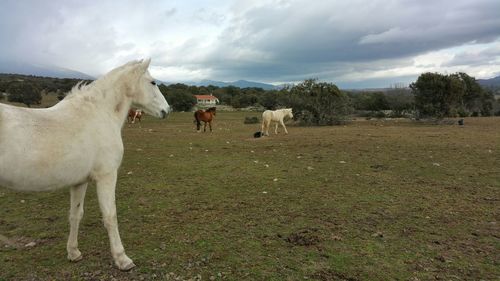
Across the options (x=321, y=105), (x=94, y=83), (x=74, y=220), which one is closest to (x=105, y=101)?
(x=94, y=83)

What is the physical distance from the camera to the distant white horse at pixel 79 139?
3.29 m

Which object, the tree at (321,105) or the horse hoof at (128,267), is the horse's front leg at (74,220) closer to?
the horse hoof at (128,267)

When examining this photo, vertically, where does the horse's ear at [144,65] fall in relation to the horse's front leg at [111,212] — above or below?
above

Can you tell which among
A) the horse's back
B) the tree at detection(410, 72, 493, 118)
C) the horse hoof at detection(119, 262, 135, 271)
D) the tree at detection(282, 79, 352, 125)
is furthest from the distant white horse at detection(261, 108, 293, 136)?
the horse's back

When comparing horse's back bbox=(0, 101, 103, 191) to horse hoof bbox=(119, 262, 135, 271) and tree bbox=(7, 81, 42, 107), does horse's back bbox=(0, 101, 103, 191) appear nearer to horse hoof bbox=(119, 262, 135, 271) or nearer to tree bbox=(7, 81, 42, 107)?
horse hoof bbox=(119, 262, 135, 271)

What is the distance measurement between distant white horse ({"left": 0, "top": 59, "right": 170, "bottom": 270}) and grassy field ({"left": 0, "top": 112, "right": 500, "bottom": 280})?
29.9 inches

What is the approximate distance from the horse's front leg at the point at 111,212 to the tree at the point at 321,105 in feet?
82.1

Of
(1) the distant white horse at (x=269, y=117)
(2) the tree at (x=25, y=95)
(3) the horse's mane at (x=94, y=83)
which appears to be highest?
(2) the tree at (x=25, y=95)

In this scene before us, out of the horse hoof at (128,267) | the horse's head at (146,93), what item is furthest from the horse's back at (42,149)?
the horse hoof at (128,267)

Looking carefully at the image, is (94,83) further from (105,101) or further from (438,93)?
(438,93)

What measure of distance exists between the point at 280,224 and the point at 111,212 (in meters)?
2.63

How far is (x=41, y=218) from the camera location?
6066 millimetres

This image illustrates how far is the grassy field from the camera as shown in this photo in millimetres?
4211

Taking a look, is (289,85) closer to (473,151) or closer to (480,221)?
(473,151)
